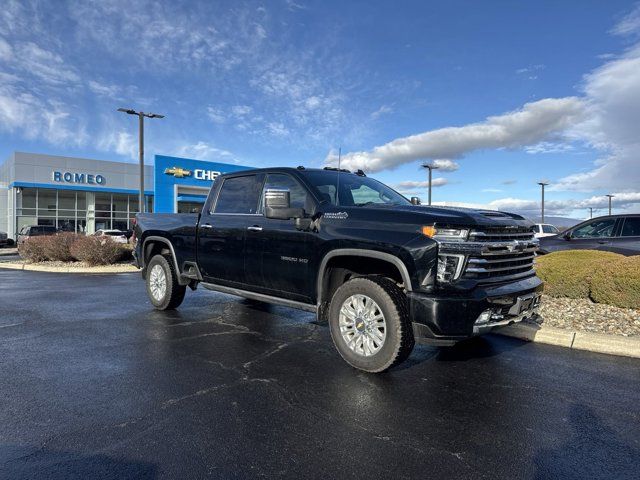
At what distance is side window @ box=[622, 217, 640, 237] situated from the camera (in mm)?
9867

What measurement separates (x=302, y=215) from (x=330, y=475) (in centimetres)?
273

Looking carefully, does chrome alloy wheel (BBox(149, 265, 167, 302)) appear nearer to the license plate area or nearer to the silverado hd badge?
the silverado hd badge

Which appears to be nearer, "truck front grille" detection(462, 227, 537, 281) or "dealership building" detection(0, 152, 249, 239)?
"truck front grille" detection(462, 227, 537, 281)

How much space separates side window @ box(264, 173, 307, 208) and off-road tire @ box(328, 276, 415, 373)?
3.97 feet

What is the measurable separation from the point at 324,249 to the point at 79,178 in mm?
35596

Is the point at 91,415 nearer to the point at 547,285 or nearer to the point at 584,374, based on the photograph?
the point at 584,374

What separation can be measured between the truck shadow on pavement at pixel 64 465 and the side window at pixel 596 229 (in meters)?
11.0

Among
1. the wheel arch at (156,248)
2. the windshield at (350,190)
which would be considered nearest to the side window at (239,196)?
the windshield at (350,190)

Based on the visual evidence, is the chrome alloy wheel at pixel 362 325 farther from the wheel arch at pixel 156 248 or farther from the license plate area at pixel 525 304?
the wheel arch at pixel 156 248

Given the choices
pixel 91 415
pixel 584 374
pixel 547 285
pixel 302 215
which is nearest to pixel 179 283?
pixel 302 215

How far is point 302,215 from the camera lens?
4.76 meters

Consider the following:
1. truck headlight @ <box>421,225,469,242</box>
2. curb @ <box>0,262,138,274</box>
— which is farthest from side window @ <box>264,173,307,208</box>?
curb @ <box>0,262,138,274</box>

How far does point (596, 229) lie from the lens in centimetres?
1066

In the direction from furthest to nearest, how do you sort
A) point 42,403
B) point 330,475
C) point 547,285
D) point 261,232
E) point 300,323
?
point 547,285, point 300,323, point 261,232, point 42,403, point 330,475
